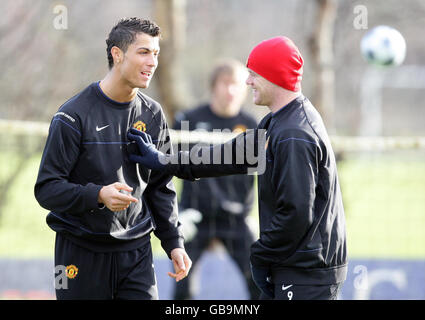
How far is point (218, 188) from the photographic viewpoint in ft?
23.4

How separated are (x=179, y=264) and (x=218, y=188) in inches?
120

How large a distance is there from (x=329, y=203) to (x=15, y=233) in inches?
354

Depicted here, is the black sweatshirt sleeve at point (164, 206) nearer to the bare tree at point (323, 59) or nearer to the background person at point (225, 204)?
the background person at point (225, 204)

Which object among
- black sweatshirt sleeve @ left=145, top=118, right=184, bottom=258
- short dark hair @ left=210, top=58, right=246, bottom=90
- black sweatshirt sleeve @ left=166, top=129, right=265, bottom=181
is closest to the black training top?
short dark hair @ left=210, top=58, right=246, bottom=90

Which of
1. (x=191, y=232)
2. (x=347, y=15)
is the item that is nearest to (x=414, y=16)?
(x=347, y=15)

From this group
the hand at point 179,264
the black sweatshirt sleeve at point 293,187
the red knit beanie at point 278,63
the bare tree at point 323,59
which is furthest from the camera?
the bare tree at point 323,59

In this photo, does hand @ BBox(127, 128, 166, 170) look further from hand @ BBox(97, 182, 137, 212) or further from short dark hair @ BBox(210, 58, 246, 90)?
short dark hair @ BBox(210, 58, 246, 90)

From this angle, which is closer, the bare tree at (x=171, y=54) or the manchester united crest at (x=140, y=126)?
the manchester united crest at (x=140, y=126)

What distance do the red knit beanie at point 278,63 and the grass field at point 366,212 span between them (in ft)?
21.3

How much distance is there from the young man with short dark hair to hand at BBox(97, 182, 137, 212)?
5 cm

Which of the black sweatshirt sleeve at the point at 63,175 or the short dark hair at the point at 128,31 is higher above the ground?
the short dark hair at the point at 128,31

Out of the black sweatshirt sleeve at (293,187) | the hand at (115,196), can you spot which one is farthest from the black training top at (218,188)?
the hand at (115,196)

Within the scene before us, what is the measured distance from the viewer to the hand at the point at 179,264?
13.5 feet

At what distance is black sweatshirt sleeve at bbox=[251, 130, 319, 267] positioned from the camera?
3.52 meters
